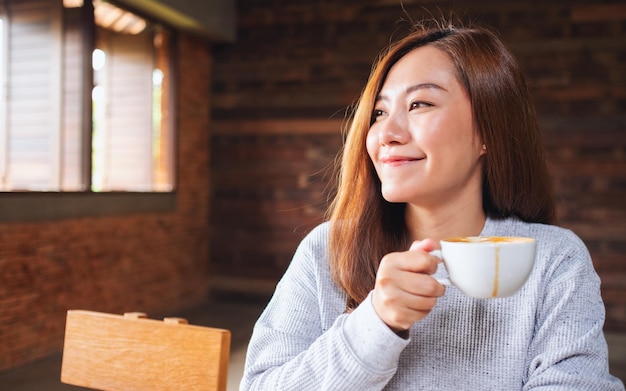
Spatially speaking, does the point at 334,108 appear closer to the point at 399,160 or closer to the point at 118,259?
the point at 118,259

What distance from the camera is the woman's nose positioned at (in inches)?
35.1

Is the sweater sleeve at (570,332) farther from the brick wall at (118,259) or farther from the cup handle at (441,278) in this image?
the brick wall at (118,259)

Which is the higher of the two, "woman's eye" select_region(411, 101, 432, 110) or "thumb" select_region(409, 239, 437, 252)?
"woman's eye" select_region(411, 101, 432, 110)

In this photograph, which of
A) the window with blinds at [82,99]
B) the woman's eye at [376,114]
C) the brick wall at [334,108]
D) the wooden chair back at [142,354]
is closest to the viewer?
the wooden chair back at [142,354]

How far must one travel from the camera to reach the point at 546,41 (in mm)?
4598

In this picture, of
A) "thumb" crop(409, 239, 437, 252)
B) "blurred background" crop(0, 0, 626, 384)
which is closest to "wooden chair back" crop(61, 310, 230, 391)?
"thumb" crop(409, 239, 437, 252)

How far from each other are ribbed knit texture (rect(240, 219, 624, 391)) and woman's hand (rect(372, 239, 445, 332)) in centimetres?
5

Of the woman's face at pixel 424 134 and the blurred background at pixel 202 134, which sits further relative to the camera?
the blurred background at pixel 202 134

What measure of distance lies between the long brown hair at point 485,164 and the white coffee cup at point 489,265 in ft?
1.03

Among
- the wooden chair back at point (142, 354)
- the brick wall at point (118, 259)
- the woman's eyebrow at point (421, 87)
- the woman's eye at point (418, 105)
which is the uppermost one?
the woman's eyebrow at point (421, 87)

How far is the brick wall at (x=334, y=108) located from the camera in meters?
4.52

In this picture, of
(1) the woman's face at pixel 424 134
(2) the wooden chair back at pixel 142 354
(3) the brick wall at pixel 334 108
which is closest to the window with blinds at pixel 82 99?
(3) the brick wall at pixel 334 108

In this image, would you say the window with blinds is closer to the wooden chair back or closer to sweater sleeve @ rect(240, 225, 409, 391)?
the wooden chair back

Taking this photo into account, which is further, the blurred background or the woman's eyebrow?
the blurred background
